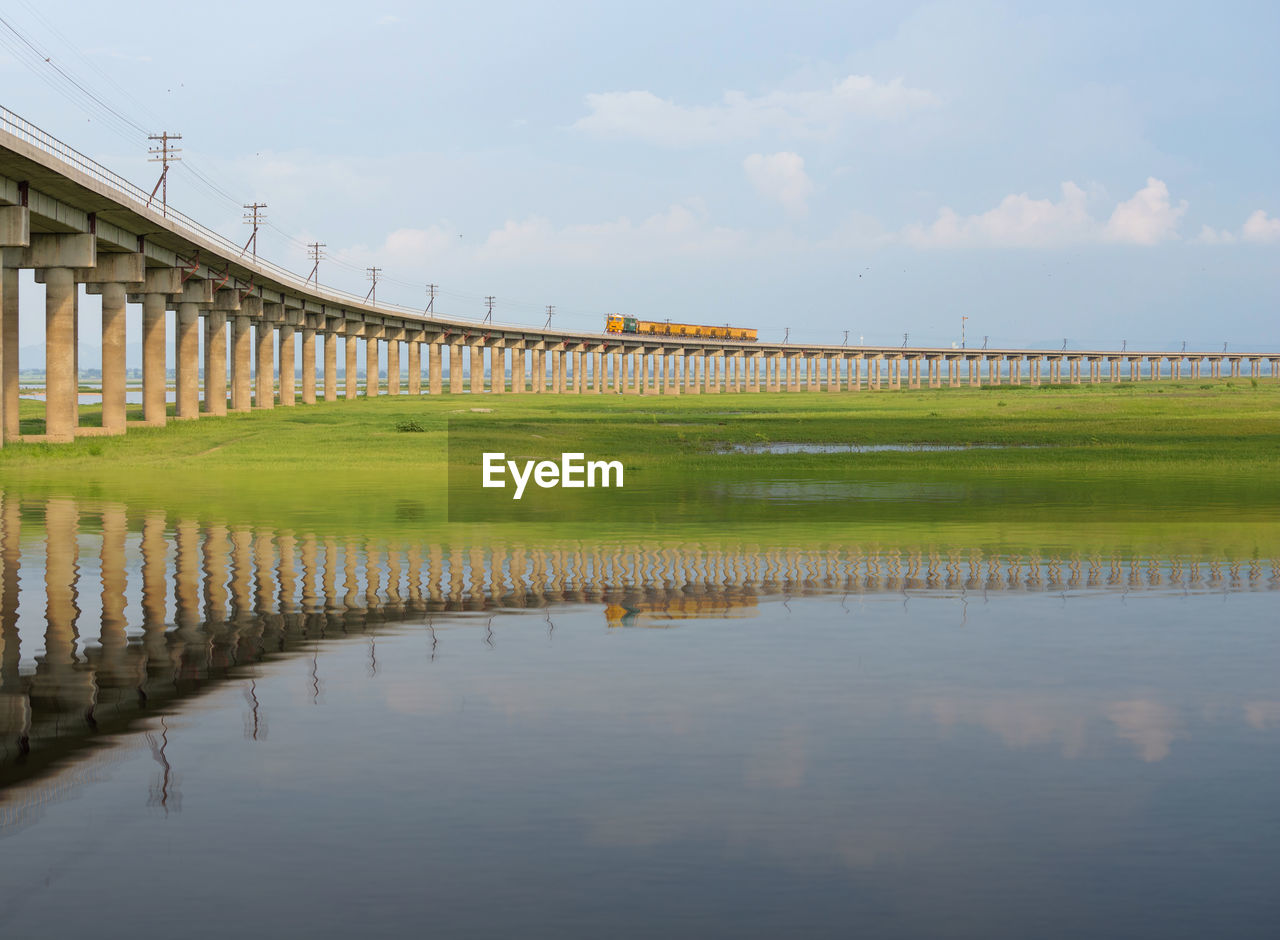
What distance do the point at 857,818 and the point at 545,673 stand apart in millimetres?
5292

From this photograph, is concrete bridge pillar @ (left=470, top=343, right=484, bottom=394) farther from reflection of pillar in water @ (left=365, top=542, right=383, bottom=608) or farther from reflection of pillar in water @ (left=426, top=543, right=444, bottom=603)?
reflection of pillar in water @ (left=426, top=543, right=444, bottom=603)

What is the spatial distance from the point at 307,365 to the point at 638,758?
119m

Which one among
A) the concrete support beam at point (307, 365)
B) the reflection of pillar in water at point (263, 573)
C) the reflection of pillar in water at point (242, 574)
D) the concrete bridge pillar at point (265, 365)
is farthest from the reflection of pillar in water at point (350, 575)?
the concrete support beam at point (307, 365)

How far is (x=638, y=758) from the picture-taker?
11.4 meters

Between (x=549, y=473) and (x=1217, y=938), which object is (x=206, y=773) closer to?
(x=1217, y=938)

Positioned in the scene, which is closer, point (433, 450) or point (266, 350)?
point (433, 450)

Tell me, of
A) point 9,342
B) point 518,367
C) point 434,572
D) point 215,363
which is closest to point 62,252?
point 9,342

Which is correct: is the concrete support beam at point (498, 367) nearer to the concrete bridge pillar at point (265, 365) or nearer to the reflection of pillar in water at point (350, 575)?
the concrete bridge pillar at point (265, 365)

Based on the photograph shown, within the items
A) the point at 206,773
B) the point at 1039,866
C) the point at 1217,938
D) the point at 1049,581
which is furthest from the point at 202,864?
the point at 1049,581

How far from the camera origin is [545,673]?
48.0ft

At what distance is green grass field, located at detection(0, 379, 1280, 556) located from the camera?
93.5 ft

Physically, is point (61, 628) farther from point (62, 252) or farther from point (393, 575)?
point (62, 252)

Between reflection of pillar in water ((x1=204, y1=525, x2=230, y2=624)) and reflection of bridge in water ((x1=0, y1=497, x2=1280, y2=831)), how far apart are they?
0.16 ft

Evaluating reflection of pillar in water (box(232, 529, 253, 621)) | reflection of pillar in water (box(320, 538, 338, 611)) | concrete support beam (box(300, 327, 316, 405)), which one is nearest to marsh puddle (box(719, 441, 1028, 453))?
reflection of pillar in water (box(232, 529, 253, 621))
